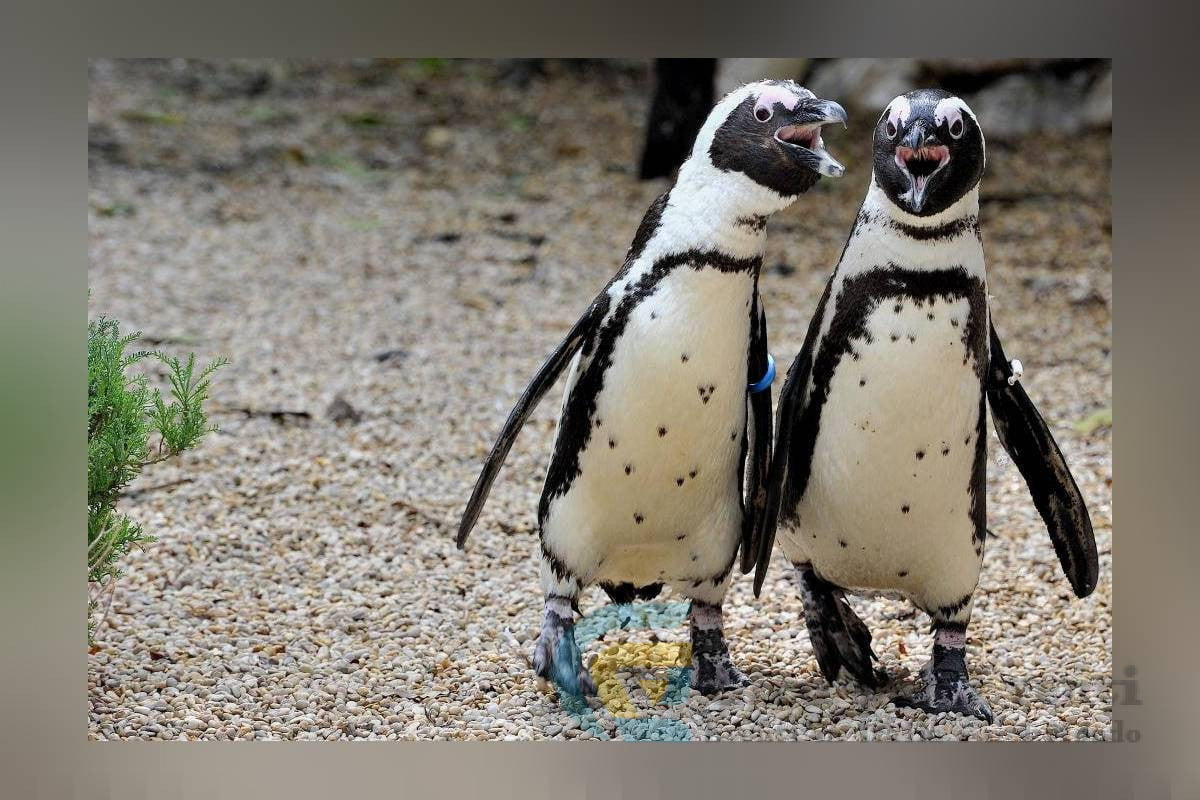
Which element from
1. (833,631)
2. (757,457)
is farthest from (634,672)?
(757,457)

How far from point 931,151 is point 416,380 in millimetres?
2551

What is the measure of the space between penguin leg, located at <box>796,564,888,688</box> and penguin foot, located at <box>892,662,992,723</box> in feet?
0.46

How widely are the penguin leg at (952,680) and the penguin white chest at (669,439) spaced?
0.42 metres

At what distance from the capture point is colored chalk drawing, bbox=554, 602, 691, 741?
2.57 m

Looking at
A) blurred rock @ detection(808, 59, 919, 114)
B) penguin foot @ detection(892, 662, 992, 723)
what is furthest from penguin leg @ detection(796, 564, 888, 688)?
blurred rock @ detection(808, 59, 919, 114)

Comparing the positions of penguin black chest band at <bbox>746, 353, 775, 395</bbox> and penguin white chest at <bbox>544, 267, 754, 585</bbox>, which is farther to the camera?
penguin black chest band at <bbox>746, 353, 775, 395</bbox>

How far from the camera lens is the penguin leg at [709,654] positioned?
2645 millimetres

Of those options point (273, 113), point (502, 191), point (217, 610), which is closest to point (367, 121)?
point (273, 113)

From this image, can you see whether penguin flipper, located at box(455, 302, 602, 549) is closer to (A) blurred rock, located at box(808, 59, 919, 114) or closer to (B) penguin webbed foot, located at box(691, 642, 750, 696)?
(B) penguin webbed foot, located at box(691, 642, 750, 696)

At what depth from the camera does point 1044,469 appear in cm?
258

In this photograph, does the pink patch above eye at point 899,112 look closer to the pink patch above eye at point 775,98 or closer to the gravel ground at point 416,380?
the pink patch above eye at point 775,98

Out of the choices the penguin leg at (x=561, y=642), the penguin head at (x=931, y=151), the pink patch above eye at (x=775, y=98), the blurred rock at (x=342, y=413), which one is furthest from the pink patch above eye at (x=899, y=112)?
the blurred rock at (x=342, y=413)

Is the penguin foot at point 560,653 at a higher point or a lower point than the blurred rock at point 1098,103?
lower
